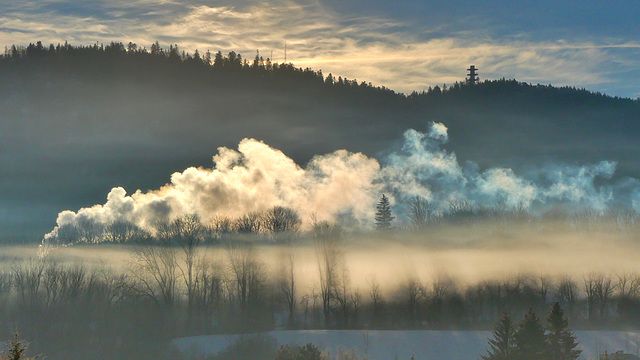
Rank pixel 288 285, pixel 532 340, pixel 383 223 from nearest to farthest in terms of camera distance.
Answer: pixel 532 340, pixel 288 285, pixel 383 223

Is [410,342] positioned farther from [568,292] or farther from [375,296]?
[568,292]

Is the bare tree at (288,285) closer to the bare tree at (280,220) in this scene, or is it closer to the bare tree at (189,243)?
the bare tree at (189,243)

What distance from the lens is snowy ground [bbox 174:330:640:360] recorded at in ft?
397

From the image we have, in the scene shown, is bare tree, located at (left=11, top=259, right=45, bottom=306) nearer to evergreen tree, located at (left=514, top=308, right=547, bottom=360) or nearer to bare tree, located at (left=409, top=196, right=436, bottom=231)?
evergreen tree, located at (left=514, top=308, right=547, bottom=360)

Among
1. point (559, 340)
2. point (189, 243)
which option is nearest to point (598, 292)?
point (559, 340)

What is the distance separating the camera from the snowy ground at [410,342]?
121m

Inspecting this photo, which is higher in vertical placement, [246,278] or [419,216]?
[419,216]

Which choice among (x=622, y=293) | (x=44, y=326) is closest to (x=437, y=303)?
(x=622, y=293)

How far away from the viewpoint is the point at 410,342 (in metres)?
131

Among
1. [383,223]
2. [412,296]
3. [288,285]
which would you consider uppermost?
[383,223]

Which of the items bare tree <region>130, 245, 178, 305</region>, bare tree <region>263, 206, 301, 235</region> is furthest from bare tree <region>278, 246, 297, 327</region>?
bare tree <region>130, 245, 178, 305</region>

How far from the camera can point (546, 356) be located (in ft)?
258

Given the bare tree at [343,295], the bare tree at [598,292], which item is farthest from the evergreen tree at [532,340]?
the bare tree at [598,292]

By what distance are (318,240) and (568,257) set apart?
204 ft
